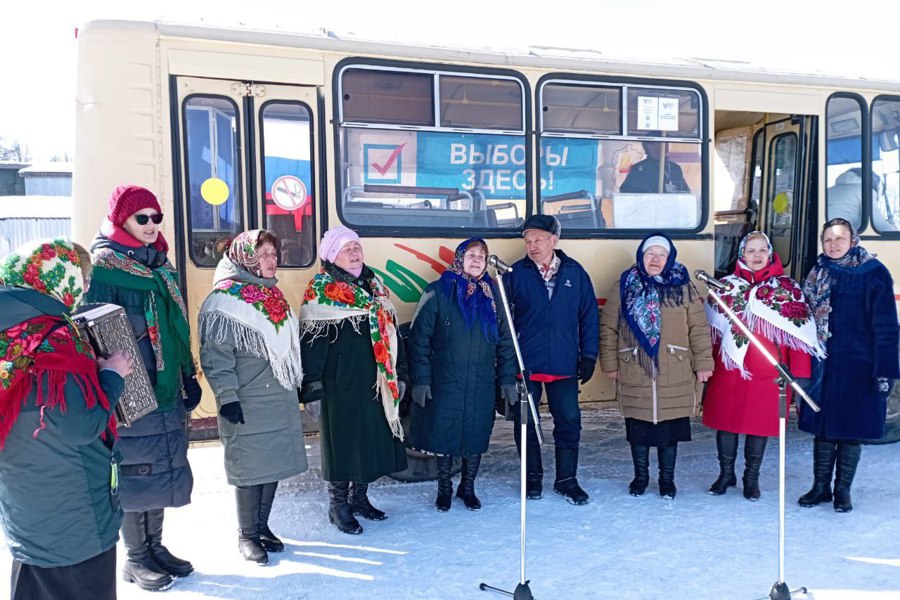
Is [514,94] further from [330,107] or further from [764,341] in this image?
[764,341]

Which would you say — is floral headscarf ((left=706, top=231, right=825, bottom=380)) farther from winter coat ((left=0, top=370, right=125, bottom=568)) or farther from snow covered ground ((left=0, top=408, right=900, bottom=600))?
winter coat ((left=0, top=370, right=125, bottom=568))

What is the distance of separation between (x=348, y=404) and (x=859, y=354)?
3022 mm

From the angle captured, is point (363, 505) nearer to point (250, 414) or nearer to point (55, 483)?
point (250, 414)

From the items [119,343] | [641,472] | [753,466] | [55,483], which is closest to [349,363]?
[119,343]

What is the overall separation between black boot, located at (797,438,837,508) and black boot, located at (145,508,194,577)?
3.61 meters

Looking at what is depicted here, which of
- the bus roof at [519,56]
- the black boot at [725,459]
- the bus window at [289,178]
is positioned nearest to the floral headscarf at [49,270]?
the bus window at [289,178]

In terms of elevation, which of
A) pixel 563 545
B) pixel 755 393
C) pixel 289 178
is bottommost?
pixel 563 545

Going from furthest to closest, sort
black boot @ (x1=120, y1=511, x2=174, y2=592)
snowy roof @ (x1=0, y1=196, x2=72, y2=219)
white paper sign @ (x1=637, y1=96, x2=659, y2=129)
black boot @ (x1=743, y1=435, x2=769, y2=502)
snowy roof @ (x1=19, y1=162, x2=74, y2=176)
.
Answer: snowy roof @ (x1=19, y1=162, x2=74, y2=176)
snowy roof @ (x1=0, y1=196, x2=72, y2=219)
white paper sign @ (x1=637, y1=96, x2=659, y2=129)
black boot @ (x1=743, y1=435, x2=769, y2=502)
black boot @ (x1=120, y1=511, x2=174, y2=592)

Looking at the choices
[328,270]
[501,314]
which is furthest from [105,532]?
[501,314]

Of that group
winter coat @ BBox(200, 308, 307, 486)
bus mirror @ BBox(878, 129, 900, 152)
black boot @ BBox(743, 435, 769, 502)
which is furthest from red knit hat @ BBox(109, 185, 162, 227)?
bus mirror @ BBox(878, 129, 900, 152)

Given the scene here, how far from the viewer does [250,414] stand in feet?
12.3

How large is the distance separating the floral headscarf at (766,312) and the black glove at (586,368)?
849 millimetres

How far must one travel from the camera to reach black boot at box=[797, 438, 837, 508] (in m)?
4.57

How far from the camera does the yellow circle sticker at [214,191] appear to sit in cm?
421
